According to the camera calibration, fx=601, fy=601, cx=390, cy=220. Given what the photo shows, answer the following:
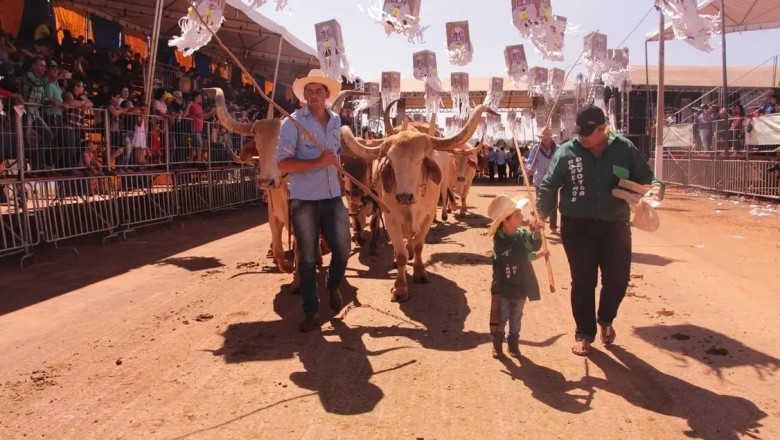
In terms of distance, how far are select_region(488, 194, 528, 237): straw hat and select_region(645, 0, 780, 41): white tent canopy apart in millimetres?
18709

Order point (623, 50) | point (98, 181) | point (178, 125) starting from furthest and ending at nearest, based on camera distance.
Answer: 1. point (623, 50)
2. point (178, 125)
3. point (98, 181)

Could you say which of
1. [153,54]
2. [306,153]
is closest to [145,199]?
[153,54]

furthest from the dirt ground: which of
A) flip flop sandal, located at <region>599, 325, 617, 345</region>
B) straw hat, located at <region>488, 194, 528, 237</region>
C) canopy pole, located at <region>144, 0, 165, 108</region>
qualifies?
canopy pole, located at <region>144, 0, 165, 108</region>

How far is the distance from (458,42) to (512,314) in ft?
51.6

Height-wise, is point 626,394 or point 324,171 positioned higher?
point 324,171

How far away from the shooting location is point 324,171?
5316 millimetres

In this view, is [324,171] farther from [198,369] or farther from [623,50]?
[623,50]

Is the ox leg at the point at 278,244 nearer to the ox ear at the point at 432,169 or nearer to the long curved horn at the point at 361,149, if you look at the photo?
the long curved horn at the point at 361,149

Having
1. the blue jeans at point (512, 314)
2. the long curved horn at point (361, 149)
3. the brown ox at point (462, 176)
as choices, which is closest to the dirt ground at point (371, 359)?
the blue jeans at point (512, 314)

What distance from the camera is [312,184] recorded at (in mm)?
5254

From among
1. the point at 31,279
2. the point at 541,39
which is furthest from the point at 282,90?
the point at 31,279

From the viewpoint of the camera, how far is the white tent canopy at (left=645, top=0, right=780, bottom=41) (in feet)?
67.6

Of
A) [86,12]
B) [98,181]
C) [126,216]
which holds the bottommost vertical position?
[126,216]

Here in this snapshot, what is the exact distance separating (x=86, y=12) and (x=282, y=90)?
1143 centimetres
